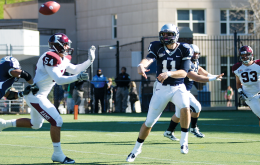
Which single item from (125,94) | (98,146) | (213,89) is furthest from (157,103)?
(213,89)

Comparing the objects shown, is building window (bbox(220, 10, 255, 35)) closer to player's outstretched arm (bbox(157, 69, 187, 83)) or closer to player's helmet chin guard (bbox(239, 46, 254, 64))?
player's helmet chin guard (bbox(239, 46, 254, 64))

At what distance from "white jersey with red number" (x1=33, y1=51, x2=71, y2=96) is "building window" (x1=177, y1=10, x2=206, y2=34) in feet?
74.8

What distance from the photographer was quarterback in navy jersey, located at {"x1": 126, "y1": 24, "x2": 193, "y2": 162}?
662 centimetres

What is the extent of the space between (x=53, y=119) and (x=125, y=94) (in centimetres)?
1261

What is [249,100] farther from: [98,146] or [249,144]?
[98,146]

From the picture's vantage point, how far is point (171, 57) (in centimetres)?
671

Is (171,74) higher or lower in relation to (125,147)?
higher

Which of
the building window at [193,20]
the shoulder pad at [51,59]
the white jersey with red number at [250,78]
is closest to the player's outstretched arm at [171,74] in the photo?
the shoulder pad at [51,59]

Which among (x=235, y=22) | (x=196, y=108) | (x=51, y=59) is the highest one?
(x=235, y=22)

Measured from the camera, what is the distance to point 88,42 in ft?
108

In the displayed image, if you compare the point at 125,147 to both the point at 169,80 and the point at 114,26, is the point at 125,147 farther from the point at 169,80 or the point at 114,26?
the point at 114,26

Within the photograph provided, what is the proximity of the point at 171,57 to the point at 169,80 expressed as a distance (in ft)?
1.20

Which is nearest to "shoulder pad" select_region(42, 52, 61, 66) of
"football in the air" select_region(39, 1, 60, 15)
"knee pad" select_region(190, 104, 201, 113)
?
"knee pad" select_region(190, 104, 201, 113)

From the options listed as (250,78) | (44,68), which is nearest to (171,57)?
(44,68)
